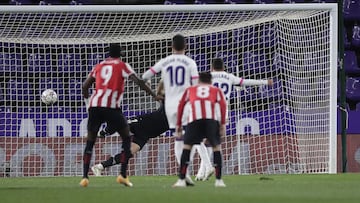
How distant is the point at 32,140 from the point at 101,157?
4.00 feet

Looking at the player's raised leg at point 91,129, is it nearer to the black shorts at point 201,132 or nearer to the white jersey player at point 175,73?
the white jersey player at point 175,73

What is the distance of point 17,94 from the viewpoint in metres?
18.0

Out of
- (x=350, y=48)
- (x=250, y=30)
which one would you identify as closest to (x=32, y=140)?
(x=250, y=30)

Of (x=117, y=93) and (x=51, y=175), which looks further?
(x=51, y=175)

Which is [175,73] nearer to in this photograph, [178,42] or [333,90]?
[178,42]

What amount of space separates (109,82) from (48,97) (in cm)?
485

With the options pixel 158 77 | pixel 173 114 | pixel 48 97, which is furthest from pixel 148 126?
pixel 173 114

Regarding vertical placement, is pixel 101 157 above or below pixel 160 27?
below

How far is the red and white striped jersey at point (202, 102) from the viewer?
1171cm

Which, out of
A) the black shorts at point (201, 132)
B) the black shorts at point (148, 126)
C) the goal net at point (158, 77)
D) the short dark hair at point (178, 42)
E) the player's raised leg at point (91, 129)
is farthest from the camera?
the goal net at point (158, 77)

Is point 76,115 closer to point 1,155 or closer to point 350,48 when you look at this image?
point 1,155

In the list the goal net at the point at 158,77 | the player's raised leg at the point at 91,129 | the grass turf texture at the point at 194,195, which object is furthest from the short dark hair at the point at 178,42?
the goal net at the point at 158,77

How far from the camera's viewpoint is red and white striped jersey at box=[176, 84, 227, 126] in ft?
38.4

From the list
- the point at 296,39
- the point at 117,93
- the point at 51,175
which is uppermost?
the point at 296,39
